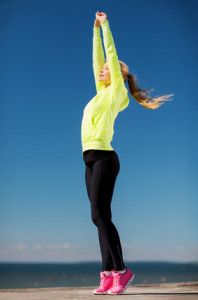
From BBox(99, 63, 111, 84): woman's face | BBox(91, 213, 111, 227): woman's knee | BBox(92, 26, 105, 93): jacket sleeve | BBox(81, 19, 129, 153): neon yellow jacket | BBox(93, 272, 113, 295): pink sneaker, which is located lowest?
BBox(93, 272, 113, 295): pink sneaker

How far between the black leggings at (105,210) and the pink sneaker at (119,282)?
32 mm

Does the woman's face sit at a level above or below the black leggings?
above

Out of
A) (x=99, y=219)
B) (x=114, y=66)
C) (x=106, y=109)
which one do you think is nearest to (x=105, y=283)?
(x=99, y=219)

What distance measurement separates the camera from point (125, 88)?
2.93 metres

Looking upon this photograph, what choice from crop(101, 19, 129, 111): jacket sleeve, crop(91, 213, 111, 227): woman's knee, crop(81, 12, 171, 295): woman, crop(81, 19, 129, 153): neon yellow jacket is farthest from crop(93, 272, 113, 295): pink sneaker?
crop(101, 19, 129, 111): jacket sleeve

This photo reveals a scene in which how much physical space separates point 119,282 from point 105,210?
0.35 metres

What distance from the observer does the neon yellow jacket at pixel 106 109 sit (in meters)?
2.79

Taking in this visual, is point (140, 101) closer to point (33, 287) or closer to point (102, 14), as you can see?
point (102, 14)

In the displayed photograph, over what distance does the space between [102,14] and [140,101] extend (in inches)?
19.9

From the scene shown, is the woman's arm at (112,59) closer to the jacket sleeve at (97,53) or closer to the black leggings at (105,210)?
the jacket sleeve at (97,53)

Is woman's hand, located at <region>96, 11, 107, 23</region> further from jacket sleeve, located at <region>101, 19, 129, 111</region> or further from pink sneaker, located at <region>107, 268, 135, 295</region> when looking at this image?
pink sneaker, located at <region>107, 268, 135, 295</region>

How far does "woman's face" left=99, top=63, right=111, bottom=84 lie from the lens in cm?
300

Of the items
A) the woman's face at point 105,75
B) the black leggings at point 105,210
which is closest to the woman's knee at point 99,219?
the black leggings at point 105,210

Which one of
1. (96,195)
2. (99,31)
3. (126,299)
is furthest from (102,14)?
(126,299)
